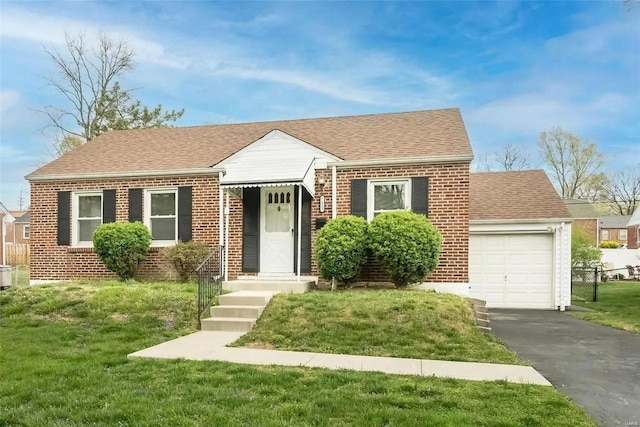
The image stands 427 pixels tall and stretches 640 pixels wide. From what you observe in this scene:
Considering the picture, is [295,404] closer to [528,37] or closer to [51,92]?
[528,37]

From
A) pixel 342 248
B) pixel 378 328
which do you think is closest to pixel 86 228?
pixel 342 248

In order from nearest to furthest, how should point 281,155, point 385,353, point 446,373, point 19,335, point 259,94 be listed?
point 446,373, point 385,353, point 19,335, point 281,155, point 259,94

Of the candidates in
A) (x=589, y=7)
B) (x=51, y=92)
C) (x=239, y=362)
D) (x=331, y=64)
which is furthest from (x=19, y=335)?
(x=51, y=92)

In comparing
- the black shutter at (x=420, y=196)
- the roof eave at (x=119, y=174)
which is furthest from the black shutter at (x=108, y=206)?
the black shutter at (x=420, y=196)

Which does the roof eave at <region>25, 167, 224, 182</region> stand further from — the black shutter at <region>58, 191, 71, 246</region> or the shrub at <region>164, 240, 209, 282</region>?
the shrub at <region>164, 240, 209, 282</region>

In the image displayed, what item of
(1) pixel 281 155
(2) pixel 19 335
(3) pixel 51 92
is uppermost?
(3) pixel 51 92

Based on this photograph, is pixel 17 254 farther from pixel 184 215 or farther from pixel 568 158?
pixel 568 158

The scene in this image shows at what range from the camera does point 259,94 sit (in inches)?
805

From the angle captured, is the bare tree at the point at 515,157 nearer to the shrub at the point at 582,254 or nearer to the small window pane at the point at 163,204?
the shrub at the point at 582,254

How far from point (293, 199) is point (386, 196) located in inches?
92.5

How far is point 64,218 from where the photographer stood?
12.5 metres

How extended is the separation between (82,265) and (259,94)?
11.4 metres

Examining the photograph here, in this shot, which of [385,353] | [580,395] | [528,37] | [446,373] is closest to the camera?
[580,395]

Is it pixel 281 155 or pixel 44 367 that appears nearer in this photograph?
pixel 44 367
